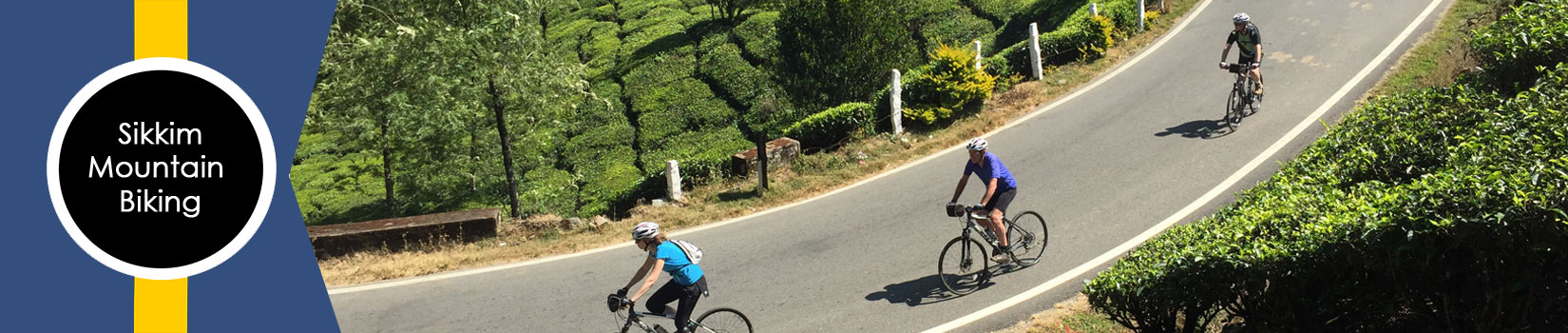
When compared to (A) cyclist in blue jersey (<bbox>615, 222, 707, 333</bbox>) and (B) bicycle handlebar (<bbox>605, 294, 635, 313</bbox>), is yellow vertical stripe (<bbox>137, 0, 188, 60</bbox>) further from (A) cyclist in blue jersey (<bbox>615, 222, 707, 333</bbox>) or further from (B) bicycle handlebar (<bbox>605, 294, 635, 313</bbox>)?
(B) bicycle handlebar (<bbox>605, 294, 635, 313</bbox>)

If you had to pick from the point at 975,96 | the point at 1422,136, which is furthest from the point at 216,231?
the point at 975,96

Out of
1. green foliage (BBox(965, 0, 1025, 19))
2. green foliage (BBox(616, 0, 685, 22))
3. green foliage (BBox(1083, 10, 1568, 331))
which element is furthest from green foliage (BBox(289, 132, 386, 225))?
green foliage (BBox(965, 0, 1025, 19))

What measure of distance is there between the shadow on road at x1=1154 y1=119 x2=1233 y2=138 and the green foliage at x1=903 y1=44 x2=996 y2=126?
131 inches

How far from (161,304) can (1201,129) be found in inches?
582

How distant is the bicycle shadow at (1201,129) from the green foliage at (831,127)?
16.3 feet

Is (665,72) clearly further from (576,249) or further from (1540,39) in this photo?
(1540,39)

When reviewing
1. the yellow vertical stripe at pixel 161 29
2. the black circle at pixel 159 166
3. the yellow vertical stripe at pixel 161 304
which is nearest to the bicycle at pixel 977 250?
the black circle at pixel 159 166

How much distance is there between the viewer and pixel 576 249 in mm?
13906

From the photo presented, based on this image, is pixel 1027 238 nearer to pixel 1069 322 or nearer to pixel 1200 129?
pixel 1069 322

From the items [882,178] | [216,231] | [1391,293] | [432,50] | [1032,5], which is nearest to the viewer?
[216,231]

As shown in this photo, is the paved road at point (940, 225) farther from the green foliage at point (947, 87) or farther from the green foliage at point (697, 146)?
the green foliage at point (697, 146)

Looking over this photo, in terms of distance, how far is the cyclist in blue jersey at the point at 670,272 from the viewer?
9.34m

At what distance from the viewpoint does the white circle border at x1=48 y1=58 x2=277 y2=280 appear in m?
5.58

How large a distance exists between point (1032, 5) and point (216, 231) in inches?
1392
